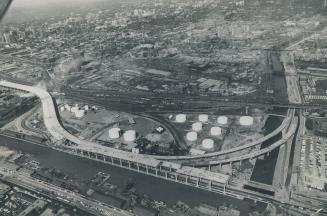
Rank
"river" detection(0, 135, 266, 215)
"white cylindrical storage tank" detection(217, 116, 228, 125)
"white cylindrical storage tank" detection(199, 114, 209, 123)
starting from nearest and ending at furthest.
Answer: "river" detection(0, 135, 266, 215) → "white cylindrical storage tank" detection(217, 116, 228, 125) → "white cylindrical storage tank" detection(199, 114, 209, 123)

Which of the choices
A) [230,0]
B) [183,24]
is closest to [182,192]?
[183,24]

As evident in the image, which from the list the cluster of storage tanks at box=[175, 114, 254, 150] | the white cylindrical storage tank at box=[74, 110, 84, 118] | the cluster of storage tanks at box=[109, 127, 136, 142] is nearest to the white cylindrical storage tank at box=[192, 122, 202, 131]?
the cluster of storage tanks at box=[175, 114, 254, 150]

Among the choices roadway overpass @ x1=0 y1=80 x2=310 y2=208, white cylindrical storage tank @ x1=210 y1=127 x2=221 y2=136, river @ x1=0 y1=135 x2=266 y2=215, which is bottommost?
river @ x1=0 y1=135 x2=266 y2=215

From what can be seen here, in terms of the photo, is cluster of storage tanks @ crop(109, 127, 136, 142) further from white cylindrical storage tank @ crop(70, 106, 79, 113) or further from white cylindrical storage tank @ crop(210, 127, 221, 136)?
white cylindrical storage tank @ crop(70, 106, 79, 113)

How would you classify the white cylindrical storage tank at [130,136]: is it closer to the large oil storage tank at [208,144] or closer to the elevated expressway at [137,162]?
the elevated expressway at [137,162]

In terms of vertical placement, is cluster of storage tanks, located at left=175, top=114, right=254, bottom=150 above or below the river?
above

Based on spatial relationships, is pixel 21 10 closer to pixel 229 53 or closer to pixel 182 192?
pixel 229 53

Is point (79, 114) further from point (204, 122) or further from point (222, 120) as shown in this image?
point (222, 120)
